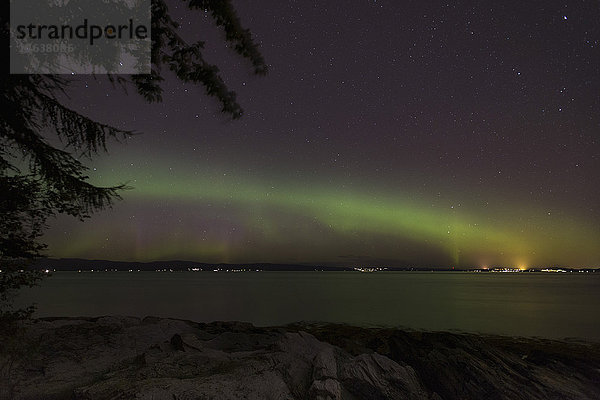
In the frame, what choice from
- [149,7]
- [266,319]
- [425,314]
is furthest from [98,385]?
[425,314]

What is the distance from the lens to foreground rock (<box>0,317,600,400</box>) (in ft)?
20.2

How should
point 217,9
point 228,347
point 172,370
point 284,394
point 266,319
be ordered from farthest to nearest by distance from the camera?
1. point 266,319
2. point 228,347
3. point 172,370
4. point 284,394
5. point 217,9

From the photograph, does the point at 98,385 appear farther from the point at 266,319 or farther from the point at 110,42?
the point at 266,319

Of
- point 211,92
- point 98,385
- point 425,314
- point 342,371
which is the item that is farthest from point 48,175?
point 425,314

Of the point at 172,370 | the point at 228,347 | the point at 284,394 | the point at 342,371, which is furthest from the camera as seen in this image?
the point at 228,347

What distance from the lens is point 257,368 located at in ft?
22.3

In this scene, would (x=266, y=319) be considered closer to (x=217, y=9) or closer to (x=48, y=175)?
(x=48, y=175)

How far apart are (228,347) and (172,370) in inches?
102

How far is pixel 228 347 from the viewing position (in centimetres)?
921

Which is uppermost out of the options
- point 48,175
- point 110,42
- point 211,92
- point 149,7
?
point 149,7

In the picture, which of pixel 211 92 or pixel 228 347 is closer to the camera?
pixel 211 92

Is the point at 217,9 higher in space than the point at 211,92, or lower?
higher

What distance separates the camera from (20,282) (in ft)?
21.9

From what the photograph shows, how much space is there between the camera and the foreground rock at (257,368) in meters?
6.16
